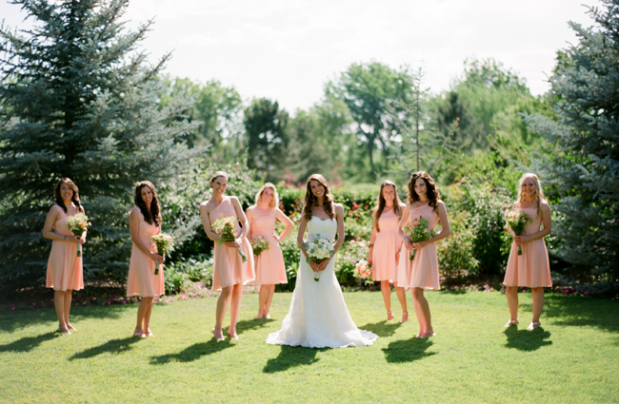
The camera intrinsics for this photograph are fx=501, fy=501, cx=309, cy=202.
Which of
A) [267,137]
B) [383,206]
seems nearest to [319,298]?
[383,206]

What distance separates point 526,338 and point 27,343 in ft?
23.4

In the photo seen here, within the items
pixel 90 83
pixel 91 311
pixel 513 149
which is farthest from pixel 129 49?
pixel 513 149

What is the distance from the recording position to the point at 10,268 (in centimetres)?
1077

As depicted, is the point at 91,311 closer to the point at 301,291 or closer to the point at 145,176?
the point at 145,176

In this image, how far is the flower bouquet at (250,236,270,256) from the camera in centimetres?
879

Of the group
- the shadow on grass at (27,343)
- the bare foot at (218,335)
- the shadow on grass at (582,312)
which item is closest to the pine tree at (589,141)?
the shadow on grass at (582,312)

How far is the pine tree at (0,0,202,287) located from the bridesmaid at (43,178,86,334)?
8.86 feet

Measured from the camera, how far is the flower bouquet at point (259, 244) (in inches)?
346

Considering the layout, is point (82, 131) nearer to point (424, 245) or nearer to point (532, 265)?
point (424, 245)

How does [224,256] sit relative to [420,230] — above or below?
below

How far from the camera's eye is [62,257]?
26.1 feet

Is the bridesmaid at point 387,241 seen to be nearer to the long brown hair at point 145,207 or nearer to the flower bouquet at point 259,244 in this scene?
the flower bouquet at point 259,244

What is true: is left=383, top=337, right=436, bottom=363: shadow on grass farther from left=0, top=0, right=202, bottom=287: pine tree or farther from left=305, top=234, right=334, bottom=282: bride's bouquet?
left=0, top=0, right=202, bottom=287: pine tree

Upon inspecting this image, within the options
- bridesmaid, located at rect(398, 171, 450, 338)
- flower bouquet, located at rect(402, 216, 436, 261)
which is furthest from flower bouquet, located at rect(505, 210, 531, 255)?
flower bouquet, located at rect(402, 216, 436, 261)
